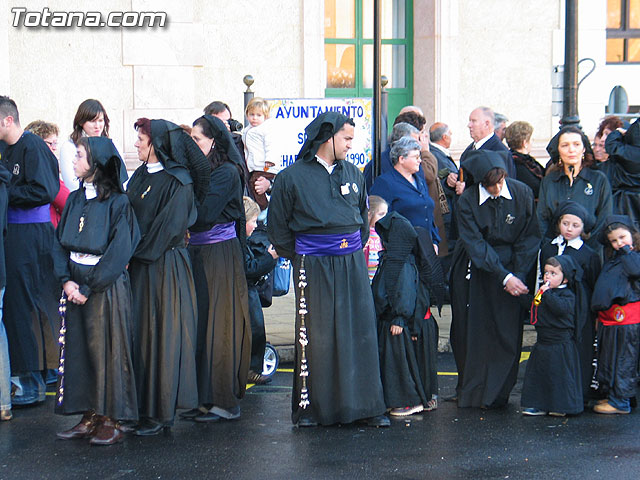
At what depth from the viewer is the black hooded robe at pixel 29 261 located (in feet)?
25.8

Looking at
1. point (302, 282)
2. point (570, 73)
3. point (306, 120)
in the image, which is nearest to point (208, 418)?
point (302, 282)

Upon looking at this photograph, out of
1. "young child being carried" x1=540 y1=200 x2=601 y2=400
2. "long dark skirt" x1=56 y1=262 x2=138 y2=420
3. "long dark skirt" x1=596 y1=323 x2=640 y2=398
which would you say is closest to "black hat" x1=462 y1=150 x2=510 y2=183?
"young child being carried" x1=540 y1=200 x2=601 y2=400

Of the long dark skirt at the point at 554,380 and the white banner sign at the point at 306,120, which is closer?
the long dark skirt at the point at 554,380

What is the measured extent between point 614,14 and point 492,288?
1375 centimetres

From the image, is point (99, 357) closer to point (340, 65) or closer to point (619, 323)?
point (619, 323)

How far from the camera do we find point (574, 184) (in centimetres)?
849

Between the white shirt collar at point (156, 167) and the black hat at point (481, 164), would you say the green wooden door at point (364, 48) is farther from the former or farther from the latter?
the white shirt collar at point (156, 167)

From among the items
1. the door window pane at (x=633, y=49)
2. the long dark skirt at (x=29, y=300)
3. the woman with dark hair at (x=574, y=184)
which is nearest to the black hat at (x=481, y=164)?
the woman with dark hair at (x=574, y=184)

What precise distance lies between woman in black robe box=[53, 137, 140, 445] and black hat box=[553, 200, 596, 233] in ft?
9.77

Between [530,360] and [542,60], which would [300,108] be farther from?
[542,60]

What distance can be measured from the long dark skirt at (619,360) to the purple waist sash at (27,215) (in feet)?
13.2

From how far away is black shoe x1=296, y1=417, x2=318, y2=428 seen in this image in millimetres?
7293

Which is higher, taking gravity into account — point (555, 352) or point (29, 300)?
point (29, 300)
